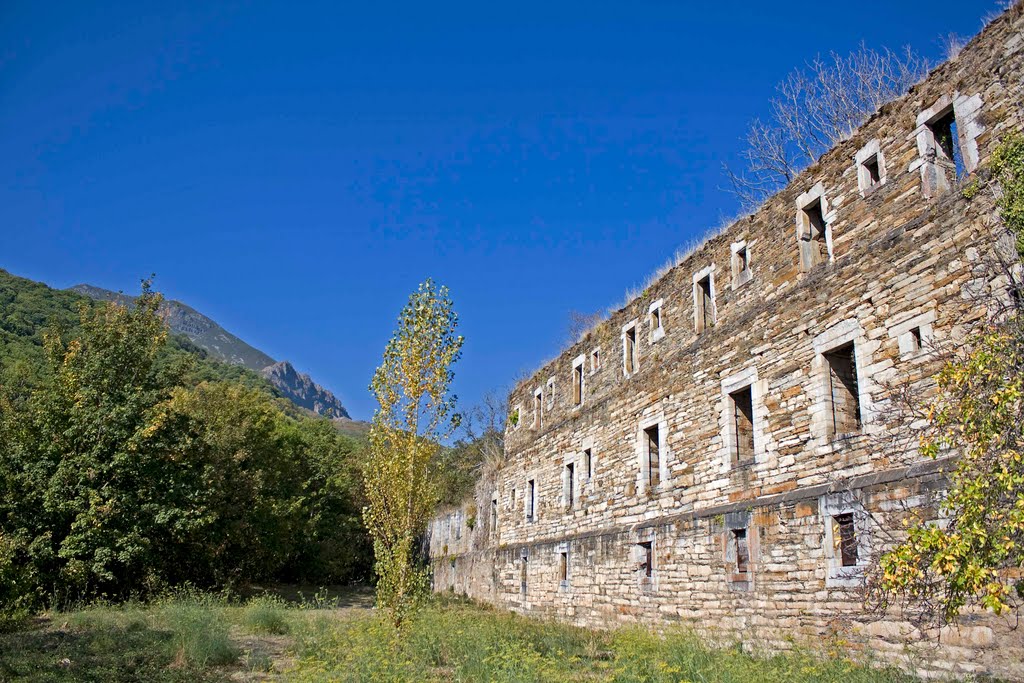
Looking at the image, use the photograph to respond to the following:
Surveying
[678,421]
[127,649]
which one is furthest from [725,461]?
[127,649]

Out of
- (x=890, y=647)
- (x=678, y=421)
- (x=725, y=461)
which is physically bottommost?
(x=890, y=647)

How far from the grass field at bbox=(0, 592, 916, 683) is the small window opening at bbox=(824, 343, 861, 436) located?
3.38 meters

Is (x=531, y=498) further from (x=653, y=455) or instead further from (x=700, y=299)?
(x=700, y=299)

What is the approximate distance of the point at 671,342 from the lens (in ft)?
52.7

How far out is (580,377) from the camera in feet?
70.6

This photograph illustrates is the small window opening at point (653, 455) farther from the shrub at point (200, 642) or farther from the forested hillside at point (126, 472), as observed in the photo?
the forested hillside at point (126, 472)

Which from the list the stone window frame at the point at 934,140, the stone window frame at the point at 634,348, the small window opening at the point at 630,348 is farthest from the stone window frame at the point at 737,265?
the small window opening at the point at 630,348

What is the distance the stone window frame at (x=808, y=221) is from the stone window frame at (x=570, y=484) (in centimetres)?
989

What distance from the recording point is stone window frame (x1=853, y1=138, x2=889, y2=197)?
424 inches

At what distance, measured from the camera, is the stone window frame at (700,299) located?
14.6 meters

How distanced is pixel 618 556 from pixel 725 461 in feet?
15.0

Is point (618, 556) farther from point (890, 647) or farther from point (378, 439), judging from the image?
point (890, 647)

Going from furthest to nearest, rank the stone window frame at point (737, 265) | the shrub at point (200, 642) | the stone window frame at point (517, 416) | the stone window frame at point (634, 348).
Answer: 1. the stone window frame at point (517, 416)
2. the stone window frame at point (634, 348)
3. the stone window frame at point (737, 265)
4. the shrub at point (200, 642)

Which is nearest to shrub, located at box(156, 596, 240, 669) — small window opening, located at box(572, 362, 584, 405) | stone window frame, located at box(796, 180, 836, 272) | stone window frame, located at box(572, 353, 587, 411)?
stone window frame, located at box(572, 353, 587, 411)
